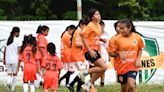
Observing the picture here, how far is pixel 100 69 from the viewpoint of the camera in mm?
12469

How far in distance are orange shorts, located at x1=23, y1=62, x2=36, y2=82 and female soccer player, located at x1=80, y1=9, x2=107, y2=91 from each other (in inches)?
79.7

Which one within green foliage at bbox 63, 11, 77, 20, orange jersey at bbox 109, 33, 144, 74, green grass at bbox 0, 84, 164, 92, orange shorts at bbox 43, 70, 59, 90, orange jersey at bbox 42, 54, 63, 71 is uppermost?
green foliage at bbox 63, 11, 77, 20

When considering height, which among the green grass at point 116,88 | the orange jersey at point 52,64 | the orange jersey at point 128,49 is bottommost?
the green grass at point 116,88

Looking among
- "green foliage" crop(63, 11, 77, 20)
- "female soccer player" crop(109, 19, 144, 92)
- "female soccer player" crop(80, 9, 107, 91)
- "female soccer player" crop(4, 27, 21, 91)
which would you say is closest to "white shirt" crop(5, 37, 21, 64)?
"female soccer player" crop(4, 27, 21, 91)

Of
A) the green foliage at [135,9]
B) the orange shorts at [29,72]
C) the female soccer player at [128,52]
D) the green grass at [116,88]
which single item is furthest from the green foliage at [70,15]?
the female soccer player at [128,52]

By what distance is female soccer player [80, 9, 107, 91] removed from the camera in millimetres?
12422

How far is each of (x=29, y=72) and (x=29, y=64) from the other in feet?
0.68

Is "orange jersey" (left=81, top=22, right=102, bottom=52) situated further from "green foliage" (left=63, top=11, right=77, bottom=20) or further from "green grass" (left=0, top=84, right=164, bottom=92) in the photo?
"green foliage" (left=63, top=11, right=77, bottom=20)

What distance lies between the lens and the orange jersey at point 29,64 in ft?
47.1

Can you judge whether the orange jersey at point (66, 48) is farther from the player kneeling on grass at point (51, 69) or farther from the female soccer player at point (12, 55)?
the player kneeling on grass at point (51, 69)

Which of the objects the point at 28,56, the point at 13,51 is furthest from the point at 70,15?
the point at 28,56

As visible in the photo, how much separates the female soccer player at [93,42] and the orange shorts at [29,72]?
2023mm

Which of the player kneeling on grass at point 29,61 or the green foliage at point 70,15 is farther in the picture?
the green foliage at point 70,15

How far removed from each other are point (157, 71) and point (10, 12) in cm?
908
